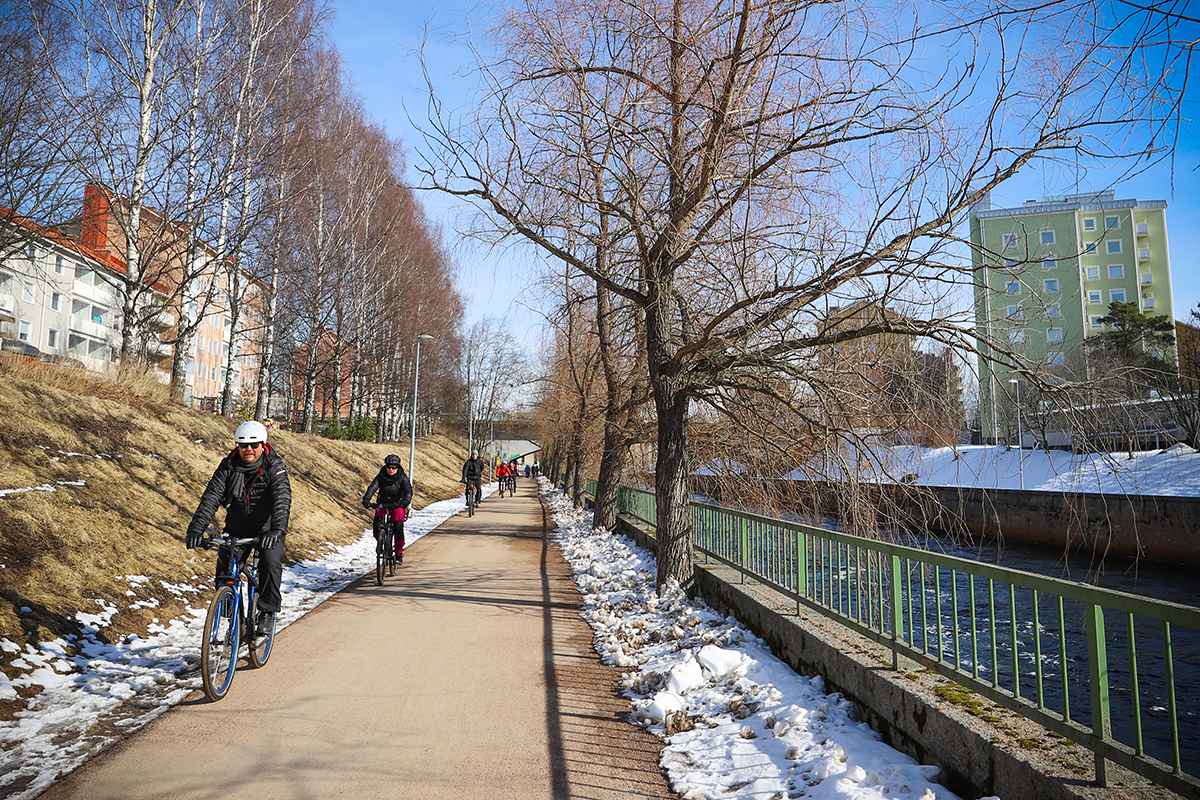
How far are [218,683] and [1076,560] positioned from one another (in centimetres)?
2170

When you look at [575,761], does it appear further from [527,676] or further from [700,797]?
[527,676]

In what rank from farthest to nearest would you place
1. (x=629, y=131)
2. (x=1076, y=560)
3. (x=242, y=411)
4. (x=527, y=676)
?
1. (x=242, y=411)
2. (x=1076, y=560)
3. (x=629, y=131)
4. (x=527, y=676)

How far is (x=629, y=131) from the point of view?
8039 millimetres

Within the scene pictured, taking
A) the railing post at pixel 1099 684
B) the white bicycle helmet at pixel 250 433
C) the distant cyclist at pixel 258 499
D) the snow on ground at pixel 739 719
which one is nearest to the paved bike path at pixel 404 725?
the snow on ground at pixel 739 719

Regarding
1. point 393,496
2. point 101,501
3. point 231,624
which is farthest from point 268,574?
point 393,496

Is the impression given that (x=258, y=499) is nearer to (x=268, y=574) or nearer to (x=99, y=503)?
(x=268, y=574)

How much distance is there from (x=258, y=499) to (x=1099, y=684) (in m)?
5.67

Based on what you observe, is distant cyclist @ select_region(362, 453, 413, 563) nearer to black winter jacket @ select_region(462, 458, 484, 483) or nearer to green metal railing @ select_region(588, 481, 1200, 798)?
green metal railing @ select_region(588, 481, 1200, 798)

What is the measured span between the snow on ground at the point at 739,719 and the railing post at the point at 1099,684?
2.36 feet

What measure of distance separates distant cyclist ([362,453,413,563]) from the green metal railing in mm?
4396

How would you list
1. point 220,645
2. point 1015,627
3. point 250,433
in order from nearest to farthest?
point 1015,627 < point 220,645 < point 250,433

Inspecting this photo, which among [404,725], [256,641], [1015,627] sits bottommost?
[404,725]

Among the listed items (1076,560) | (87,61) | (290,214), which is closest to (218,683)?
(87,61)

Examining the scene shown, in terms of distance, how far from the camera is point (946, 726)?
371 cm
